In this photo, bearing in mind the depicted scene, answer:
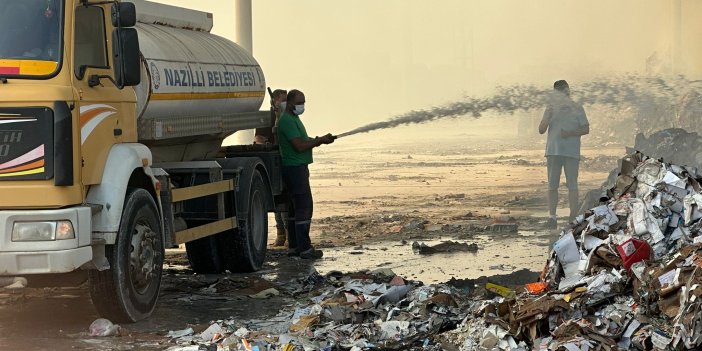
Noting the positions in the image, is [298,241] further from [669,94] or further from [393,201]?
[669,94]

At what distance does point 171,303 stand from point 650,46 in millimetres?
23922

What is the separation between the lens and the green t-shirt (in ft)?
46.8

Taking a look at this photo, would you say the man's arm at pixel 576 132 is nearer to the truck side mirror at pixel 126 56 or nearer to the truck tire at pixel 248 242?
the truck tire at pixel 248 242

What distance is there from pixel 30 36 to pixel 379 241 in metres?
7.36

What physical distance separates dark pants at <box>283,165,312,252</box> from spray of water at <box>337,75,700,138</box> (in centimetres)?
162

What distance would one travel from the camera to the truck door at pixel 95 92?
9195mm

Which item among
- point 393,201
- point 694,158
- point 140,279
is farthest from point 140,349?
point 393,201

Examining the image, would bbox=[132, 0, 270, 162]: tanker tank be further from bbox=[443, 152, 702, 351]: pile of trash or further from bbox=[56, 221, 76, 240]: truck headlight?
bbox=[443, 152, 702, 351]: pile of trash

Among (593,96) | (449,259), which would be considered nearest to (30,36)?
(449,259)

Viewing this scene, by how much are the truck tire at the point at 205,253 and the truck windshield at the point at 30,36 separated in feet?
14.1

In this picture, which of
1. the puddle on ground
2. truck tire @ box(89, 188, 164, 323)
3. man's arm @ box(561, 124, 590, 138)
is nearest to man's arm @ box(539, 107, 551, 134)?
man's arm @ box(561, 124, 590, 138)

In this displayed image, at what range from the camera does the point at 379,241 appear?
1571 centimetres

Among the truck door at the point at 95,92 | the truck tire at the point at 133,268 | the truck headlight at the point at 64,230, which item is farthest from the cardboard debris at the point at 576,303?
the truck door at the point at 95,92

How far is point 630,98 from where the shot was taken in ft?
63.0
